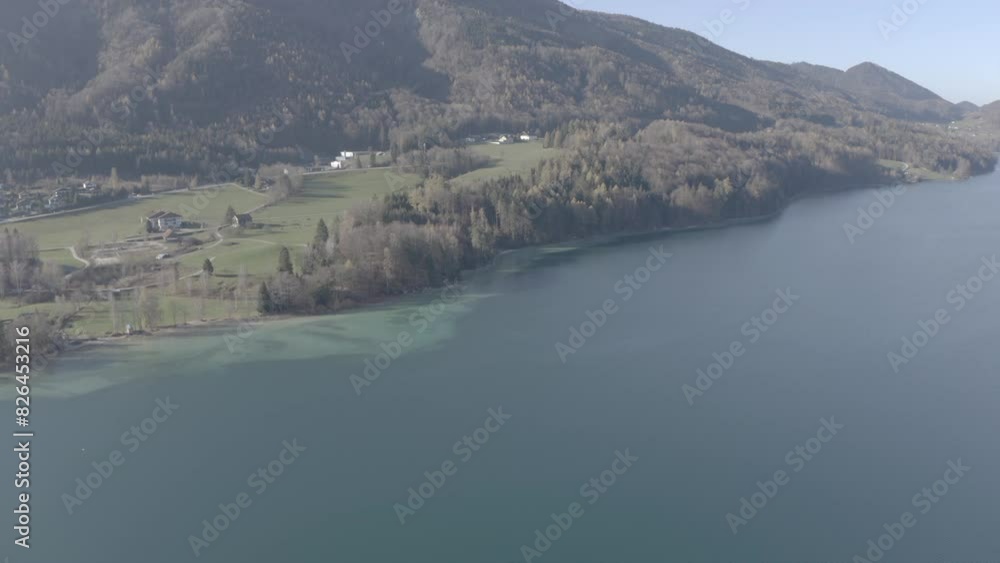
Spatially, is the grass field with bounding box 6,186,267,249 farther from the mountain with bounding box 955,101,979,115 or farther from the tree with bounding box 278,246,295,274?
the mountain with bounding box 955,101,979,115

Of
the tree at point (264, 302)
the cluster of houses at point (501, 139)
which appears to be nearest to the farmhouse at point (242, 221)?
the tree at point (264, 302)

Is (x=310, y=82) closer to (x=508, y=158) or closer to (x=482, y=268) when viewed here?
(x=508, y=158)

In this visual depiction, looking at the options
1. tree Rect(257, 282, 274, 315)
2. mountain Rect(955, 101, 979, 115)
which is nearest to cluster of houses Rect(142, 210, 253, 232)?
tree Rect(257, 282, 274, 315)

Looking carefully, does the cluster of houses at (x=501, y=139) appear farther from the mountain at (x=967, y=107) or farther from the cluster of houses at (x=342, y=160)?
the mountain at (x=967, y=107)

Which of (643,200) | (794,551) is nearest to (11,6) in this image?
(643,200)

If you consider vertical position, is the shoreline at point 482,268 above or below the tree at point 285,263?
below

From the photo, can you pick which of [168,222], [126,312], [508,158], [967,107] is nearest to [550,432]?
[126,312]
